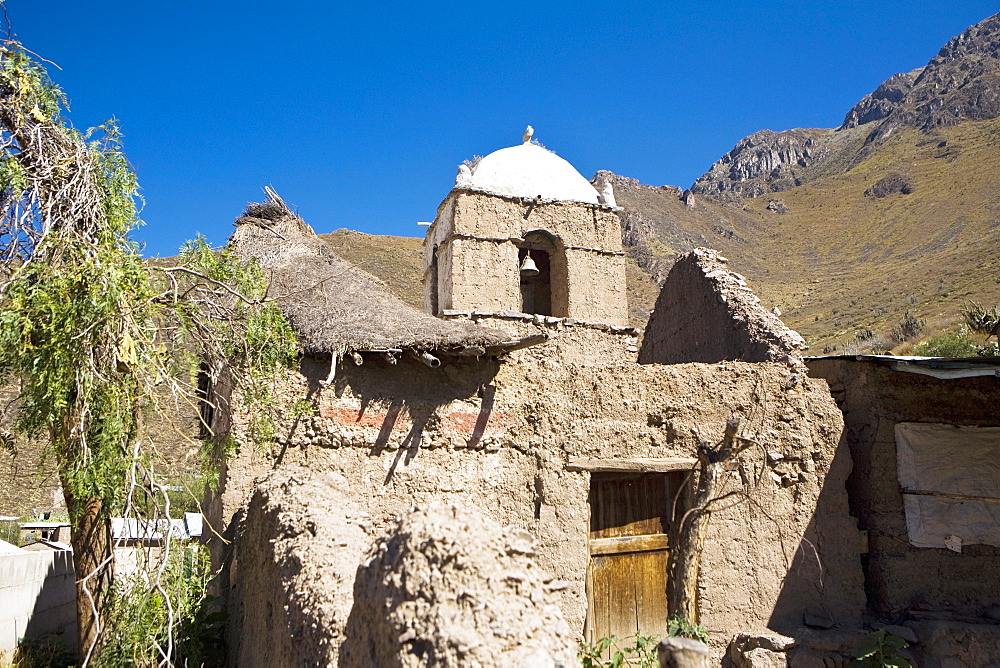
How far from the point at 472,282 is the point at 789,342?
4.72 meters

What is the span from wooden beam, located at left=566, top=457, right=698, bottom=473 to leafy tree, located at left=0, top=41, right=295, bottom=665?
3.61 metres

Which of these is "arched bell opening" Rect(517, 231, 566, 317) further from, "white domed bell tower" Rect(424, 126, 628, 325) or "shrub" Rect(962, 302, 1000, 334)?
"shrub" Rect(962, 302, 1000, 334)

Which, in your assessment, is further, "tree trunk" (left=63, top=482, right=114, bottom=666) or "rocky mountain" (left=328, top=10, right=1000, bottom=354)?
"rocky mountain" (left=328, top=10, right=1000, bottom=354)

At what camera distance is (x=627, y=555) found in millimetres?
7434

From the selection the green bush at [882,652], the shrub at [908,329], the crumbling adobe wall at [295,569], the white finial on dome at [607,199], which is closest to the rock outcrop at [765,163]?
the shrub at [908,329]

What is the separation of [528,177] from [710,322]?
410 centimetres

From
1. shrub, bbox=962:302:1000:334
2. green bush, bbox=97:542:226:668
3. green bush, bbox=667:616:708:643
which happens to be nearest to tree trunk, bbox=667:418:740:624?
green bush, bbox=667:616:708:643

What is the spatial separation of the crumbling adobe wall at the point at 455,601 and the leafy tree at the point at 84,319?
2233mm

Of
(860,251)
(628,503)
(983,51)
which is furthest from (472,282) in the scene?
(983,51)

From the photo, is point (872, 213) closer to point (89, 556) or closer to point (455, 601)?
point (89, 556)

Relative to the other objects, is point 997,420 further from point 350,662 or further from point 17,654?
point 17,654

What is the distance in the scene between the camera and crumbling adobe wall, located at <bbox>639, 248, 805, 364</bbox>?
27.7 ft

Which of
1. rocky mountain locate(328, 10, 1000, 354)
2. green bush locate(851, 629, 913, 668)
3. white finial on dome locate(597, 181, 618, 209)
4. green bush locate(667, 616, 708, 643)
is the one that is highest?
rocky mountain locate(328, 10, 1000, 354)

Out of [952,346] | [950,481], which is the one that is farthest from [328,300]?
[952,346]
